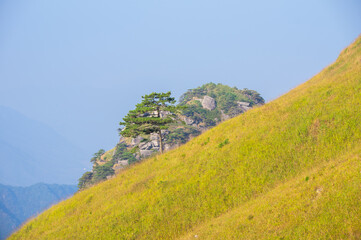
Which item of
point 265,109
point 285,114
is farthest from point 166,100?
point 285,114

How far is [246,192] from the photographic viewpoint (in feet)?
57.9

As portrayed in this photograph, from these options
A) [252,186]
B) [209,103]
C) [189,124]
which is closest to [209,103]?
[209,103]

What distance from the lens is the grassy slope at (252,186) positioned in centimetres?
1250

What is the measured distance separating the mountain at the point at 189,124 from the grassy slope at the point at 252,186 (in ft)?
196

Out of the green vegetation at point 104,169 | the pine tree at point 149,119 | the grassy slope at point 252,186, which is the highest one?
the green vegetation at point 104,169

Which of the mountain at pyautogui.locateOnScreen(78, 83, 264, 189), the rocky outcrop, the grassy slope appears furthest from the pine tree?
the rocky outcrop

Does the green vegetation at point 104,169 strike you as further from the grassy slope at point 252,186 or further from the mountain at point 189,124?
the grassy slope at point 252,186

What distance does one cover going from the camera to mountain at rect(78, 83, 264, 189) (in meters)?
91.2

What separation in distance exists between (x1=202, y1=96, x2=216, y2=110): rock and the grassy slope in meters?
92.6

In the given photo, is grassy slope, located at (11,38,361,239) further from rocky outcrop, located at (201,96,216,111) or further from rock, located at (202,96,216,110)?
rock, located at (202,96,216,110)

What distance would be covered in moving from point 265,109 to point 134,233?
17.2 m

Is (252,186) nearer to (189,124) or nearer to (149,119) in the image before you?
(149,119)

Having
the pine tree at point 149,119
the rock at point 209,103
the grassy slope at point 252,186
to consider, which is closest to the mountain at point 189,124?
the rock at point 209,103

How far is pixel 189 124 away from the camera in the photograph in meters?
106
